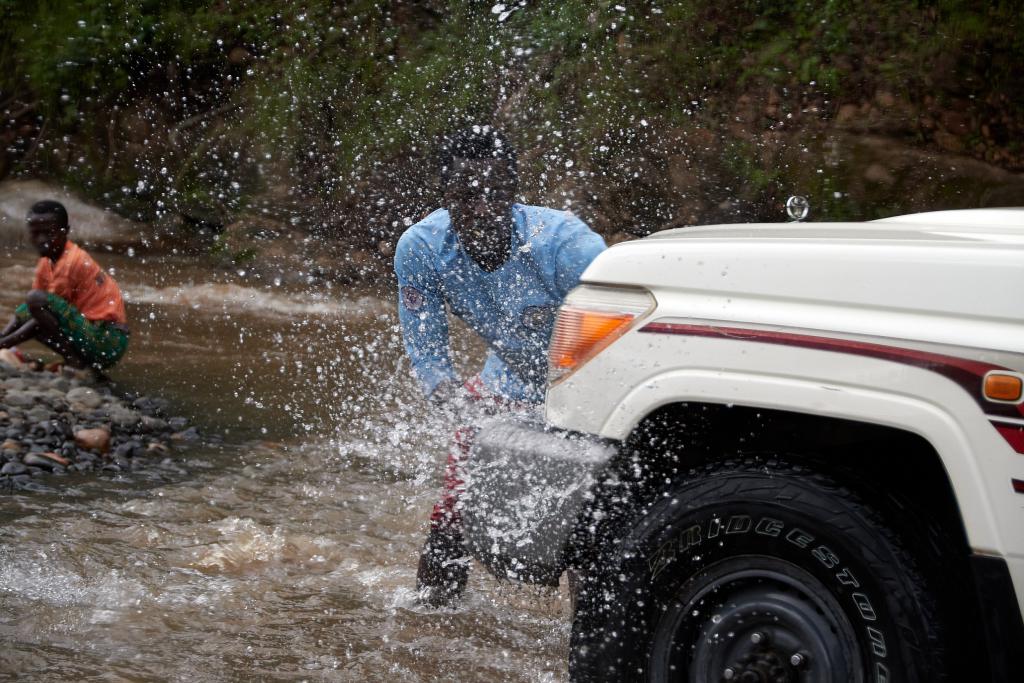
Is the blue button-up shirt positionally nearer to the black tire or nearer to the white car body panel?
the white car body panel

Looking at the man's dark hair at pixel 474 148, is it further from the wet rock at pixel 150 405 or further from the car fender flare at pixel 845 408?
the wet rock at pixel 150 405

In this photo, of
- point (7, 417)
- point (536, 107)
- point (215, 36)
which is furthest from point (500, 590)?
point (215, 36)

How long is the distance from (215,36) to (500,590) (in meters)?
12.1

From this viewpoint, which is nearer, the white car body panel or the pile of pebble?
the white car body panel

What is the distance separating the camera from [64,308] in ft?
25.1

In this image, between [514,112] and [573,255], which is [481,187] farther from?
[514,112]

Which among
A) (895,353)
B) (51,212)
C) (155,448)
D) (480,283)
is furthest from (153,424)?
(895,353)

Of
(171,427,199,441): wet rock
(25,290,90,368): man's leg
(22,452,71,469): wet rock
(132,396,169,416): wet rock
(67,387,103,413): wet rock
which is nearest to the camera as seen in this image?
(22,452,71,469): wet rock

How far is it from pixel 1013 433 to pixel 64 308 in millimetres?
6890

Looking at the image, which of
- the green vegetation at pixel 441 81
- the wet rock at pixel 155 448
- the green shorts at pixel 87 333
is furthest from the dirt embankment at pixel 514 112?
the wet rock at pixel 155 448

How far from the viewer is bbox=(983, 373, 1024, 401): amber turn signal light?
6.92 feet

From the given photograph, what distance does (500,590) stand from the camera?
175 inches

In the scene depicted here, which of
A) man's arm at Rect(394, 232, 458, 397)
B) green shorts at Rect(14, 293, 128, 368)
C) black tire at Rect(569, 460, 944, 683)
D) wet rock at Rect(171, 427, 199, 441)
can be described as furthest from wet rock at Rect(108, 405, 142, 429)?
black tire at Rect(569, 460, 944, 683)

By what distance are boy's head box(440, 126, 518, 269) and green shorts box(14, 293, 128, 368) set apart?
4.74 m
